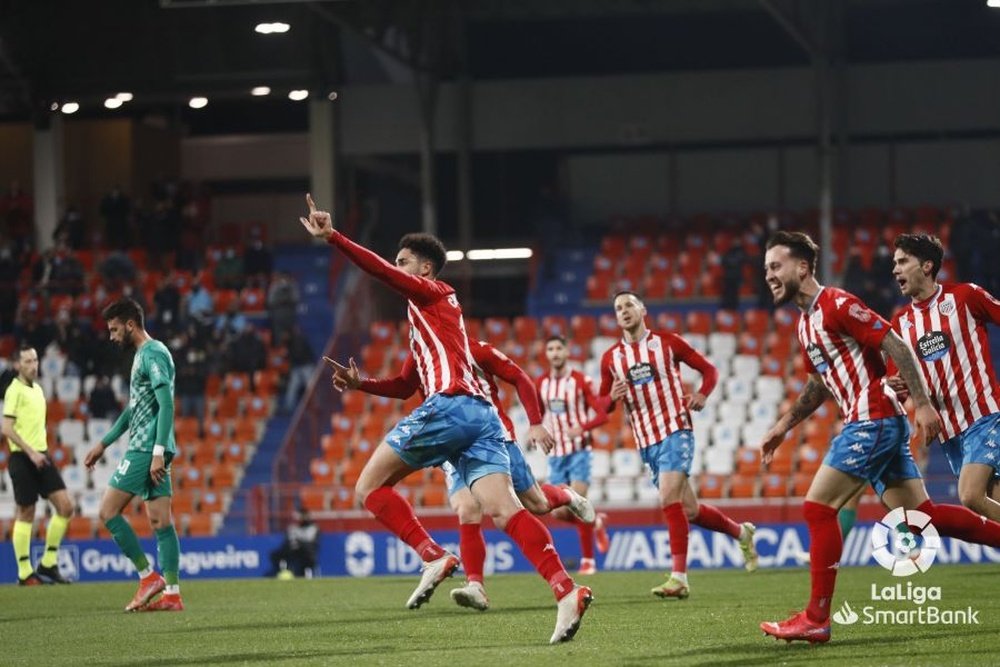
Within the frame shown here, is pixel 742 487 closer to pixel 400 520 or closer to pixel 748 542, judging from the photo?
pixel 748 542

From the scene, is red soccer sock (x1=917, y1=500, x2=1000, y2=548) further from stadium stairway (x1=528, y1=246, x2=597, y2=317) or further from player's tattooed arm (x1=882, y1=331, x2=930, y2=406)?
stadium stairway (x1=528, y1=246, x2=597, y2=317)

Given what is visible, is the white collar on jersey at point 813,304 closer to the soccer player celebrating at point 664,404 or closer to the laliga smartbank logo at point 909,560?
the laliga smartbank logo at point 909,560

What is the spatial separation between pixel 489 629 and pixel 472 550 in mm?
2253

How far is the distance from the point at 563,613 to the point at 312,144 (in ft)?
82.9

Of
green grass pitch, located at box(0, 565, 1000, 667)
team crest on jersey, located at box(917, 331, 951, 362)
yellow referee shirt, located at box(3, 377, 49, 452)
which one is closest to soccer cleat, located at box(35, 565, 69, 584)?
yellow referee shirt, located at box(3, 377, 49, 452)

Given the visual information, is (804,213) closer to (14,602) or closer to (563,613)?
(14,602)

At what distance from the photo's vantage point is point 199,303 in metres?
28.7

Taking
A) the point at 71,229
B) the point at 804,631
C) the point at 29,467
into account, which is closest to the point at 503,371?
the point at 804,631

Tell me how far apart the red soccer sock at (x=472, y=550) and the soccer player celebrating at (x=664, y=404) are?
1.39m

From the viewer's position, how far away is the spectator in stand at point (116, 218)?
107 ft

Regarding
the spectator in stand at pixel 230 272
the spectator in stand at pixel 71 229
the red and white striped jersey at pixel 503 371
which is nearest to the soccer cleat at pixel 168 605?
the red and white striped jersey at pixel 503 371

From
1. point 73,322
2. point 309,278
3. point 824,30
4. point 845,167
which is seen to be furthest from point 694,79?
point 73,322

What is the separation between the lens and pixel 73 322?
93.9 ft

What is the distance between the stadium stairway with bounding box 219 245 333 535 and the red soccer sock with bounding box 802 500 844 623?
16139mm
